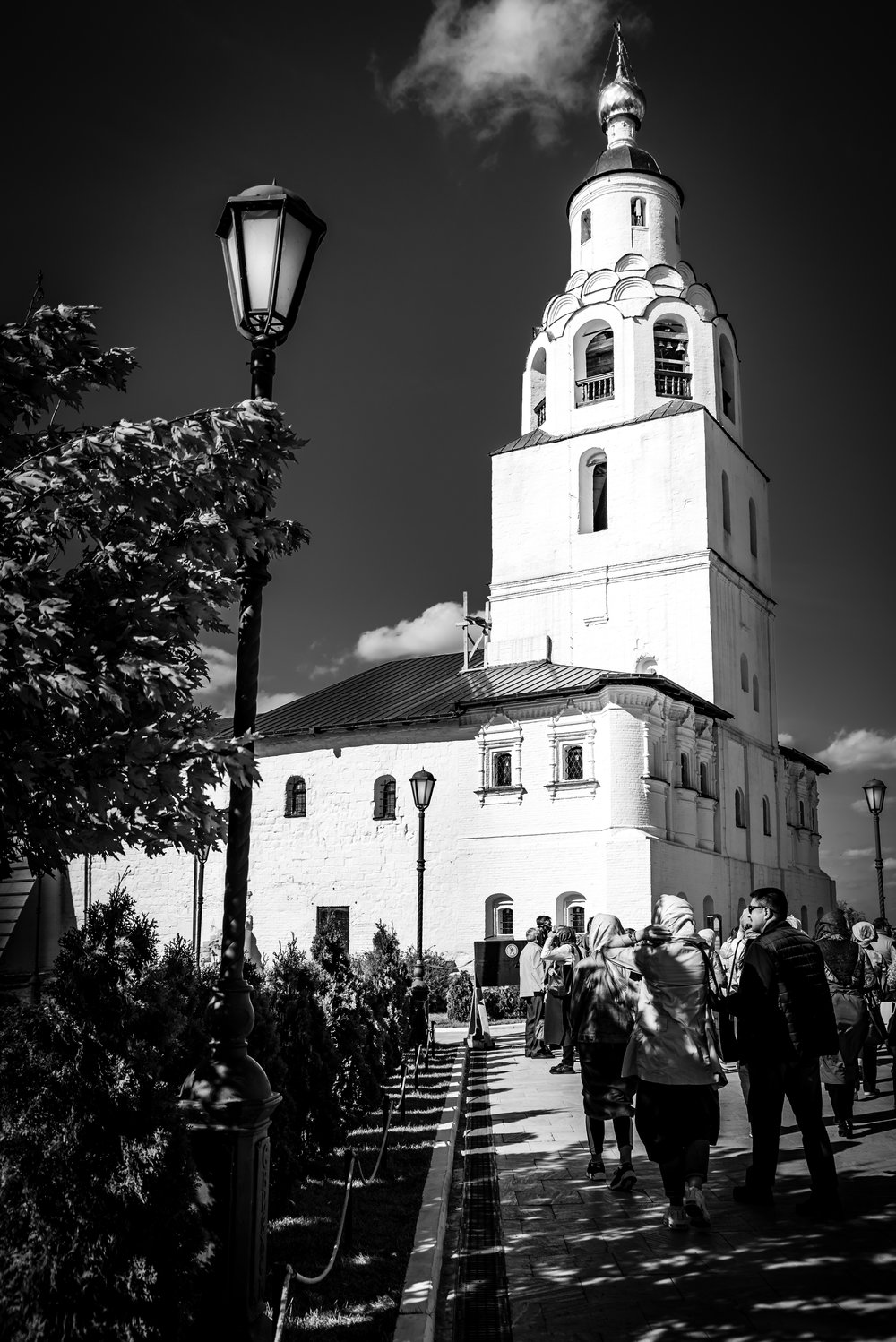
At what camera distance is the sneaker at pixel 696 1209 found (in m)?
6.78

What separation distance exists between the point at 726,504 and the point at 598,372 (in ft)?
22.6

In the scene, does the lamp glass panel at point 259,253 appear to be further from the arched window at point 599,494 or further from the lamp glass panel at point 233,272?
the arched window at point 599,494

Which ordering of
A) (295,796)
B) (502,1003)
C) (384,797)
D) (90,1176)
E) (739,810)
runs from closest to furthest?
(90,1176)
(502,1003)
(384,797)
(295,796)
(739,810)

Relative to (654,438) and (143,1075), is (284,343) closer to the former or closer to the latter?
(143,1075)

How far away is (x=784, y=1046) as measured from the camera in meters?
7.14

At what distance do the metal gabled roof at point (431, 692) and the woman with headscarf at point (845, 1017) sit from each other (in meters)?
19.9

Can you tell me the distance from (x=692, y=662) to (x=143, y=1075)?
32.0m

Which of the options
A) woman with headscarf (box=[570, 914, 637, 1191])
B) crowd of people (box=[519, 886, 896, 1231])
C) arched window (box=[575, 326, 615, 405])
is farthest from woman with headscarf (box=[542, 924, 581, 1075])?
arched window (box=[575, 326, 615, 405])

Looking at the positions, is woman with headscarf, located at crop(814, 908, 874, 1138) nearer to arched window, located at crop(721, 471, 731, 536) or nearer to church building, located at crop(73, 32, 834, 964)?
church building, located at crop(73, 32, 834, 964)

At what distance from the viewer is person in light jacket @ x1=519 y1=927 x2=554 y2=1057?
A: 58.3 feet

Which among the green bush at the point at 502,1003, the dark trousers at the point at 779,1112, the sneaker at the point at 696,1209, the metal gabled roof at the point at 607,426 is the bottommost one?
the green bush at the point at 502,1003

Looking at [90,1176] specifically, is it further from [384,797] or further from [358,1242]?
[384,797]

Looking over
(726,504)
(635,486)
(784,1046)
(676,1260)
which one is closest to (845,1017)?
(784,1046)

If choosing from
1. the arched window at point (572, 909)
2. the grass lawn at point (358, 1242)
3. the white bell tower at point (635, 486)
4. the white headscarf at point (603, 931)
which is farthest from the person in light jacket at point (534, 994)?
the white bell tower at point (635, 486)
